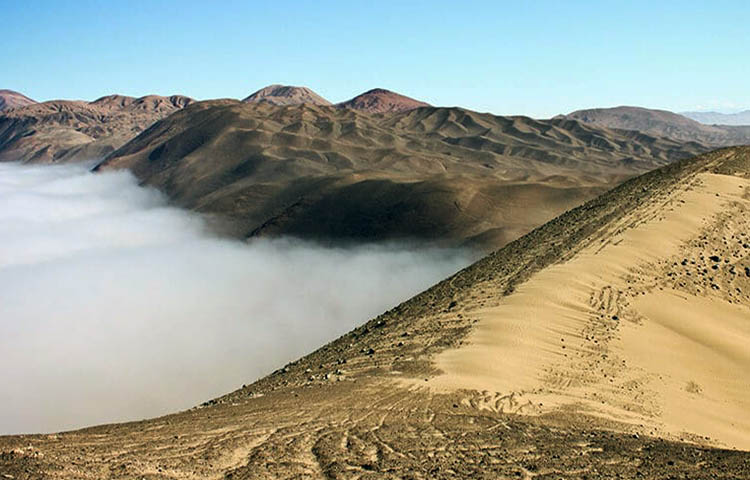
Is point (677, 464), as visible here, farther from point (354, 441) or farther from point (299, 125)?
point (299, 125)

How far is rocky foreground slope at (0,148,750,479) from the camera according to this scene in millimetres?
10344

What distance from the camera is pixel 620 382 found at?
52.7 ft

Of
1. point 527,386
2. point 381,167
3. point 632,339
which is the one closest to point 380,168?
point 381,167

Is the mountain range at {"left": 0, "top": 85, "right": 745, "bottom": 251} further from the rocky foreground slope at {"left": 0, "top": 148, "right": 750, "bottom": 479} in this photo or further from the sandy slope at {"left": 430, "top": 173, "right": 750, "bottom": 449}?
the sandy slope at {"left": 430, "top": 173, "right": 750, "bottom": 449}

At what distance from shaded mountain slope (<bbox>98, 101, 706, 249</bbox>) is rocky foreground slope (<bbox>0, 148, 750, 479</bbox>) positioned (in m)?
40.4

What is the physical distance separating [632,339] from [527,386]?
4.71 meters

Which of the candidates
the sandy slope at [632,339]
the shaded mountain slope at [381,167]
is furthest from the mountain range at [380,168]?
the sandy slope at [632,339]

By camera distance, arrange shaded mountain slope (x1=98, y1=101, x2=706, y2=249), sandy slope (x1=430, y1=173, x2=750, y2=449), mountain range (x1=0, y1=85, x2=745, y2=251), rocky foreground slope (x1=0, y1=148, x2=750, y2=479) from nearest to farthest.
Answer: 1. rocky foreground slope (x1=0, y1=148, x2=750, y2=479)
2. sandy slope (x1=430, y1=173, x2=750, y2=449)
3. mountain range (x1=0, y1=85, x2=745, y2=251)
4. shaded mountain slope (x1=98, y1=101, x2=706, y2=249)

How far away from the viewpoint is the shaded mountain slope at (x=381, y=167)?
77.8m

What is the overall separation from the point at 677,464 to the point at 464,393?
4.63 m

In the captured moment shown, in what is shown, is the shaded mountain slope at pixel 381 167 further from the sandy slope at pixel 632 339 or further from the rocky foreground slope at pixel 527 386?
the sandy slope at pixel 632 339

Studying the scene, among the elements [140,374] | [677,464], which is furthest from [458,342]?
[140,374]

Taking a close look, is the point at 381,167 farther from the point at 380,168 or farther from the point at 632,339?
the point at 632,339

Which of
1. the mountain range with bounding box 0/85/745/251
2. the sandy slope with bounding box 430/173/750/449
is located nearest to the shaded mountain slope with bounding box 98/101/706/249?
the mountain range with bounding box 0/85/745/251
